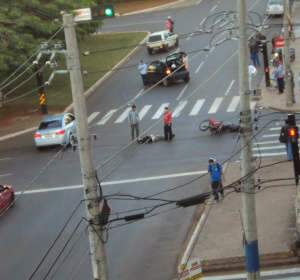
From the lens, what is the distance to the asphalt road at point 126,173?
2245 cm

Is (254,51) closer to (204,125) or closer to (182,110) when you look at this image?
(182,110)

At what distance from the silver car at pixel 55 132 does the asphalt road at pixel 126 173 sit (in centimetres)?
47

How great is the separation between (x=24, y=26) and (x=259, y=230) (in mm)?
24587

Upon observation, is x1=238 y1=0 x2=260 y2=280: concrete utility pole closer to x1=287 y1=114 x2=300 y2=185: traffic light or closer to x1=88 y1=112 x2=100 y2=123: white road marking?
x1=287 y1=114 x2=300 y2=185: traffic light

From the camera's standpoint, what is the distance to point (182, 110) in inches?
1578

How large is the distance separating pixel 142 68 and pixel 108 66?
702 centimetres

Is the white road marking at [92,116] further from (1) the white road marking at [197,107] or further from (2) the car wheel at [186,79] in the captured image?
(2) the car wheel at [186,79]

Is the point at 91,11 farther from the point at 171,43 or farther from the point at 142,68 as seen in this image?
the point at 171,43

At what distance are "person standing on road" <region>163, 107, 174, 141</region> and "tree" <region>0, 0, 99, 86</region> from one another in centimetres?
908

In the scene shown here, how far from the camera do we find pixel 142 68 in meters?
46.4

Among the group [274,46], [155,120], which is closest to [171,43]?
[274,46]

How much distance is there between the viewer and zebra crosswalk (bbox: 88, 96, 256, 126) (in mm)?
39062

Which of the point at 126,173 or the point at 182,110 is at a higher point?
the point at 126,173

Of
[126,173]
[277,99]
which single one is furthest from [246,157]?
[277,99]
